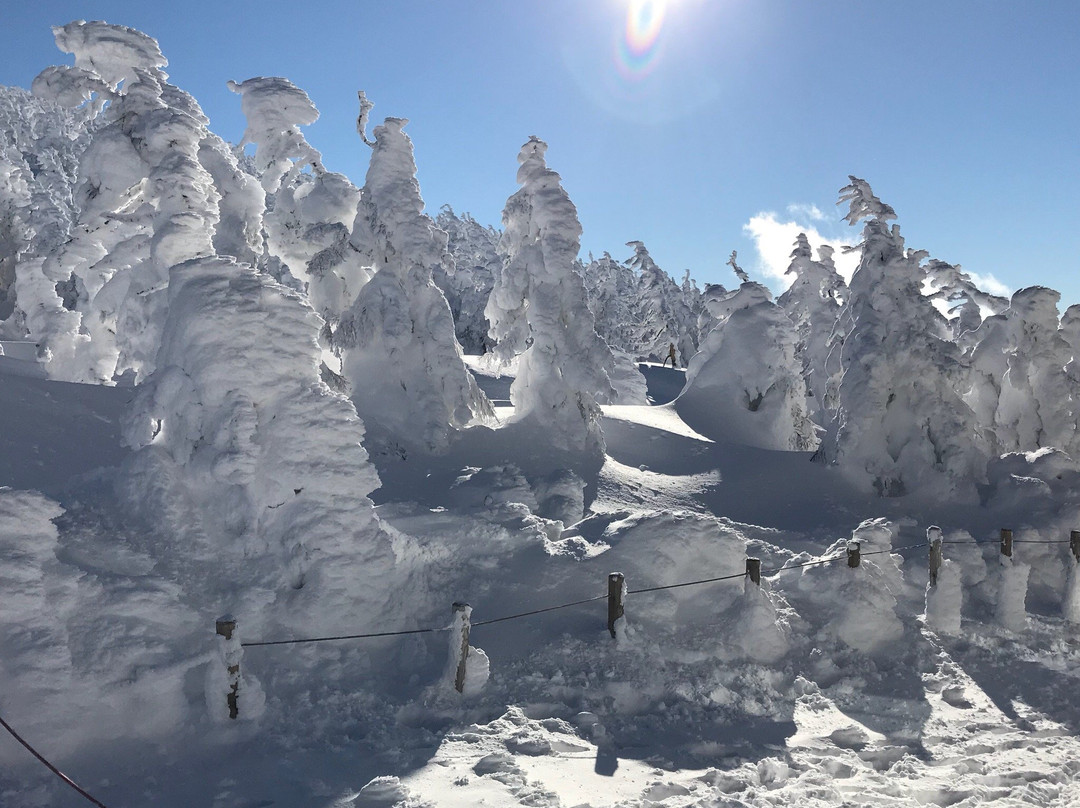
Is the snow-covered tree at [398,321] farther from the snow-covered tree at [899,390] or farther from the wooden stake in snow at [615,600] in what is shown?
the snow-covered tree at [899,390]

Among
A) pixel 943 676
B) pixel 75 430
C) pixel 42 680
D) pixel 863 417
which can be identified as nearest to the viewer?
pixel 42 680

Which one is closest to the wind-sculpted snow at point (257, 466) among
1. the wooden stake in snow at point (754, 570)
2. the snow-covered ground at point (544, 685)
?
the snow-covered ground at point (544, 685)

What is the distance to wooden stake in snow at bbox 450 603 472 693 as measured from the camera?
8.94 m

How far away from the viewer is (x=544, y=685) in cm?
934

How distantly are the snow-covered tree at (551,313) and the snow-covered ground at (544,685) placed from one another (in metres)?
6.72

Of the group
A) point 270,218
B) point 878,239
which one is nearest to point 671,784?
point 878,239

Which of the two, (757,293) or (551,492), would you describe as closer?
(551,492)

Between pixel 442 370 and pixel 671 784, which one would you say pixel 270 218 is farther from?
pixel 671 784

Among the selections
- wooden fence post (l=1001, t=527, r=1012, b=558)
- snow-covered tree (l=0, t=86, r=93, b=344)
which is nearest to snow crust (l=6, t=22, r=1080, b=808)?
wooden fence post (l=1001, t=527, r=1012, b=558)

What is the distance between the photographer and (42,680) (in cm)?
741

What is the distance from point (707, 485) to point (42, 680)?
16106mm

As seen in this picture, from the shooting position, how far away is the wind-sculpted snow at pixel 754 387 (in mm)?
25922

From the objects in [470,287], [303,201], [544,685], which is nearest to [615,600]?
[544,685]

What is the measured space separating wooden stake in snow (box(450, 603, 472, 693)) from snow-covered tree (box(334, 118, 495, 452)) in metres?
11.0
